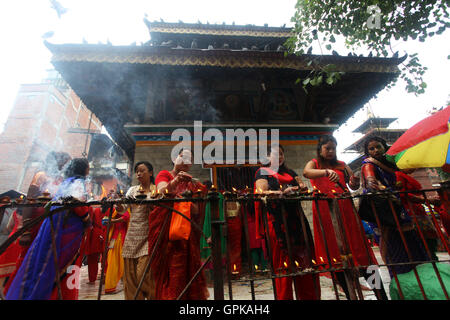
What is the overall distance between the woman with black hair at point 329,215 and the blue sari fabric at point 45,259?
2.71 meters

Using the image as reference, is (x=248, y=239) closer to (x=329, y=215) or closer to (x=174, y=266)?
(x=174, y=266)

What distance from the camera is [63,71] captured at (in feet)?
18.1

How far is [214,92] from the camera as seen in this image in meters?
6.98

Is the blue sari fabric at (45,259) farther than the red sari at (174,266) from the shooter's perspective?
No

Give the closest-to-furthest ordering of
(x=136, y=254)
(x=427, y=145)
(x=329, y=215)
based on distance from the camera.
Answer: (x=427, y=145), (x=136, y=254), (x=329, y=215)

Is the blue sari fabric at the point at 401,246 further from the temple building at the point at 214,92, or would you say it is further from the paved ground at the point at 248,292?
the temple building at the point at 214,92

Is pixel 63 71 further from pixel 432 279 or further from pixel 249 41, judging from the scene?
pixel 432 279

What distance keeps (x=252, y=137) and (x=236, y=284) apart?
157 inches

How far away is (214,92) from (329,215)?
5.38 metres

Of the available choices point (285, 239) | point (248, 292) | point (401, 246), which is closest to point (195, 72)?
point (285, 239)

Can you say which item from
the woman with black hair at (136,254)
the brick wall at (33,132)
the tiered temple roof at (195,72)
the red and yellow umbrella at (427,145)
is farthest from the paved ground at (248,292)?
the brick wall at (33,132)

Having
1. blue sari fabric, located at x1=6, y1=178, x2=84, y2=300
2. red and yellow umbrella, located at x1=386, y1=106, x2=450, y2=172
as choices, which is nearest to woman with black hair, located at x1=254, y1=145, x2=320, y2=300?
red and yellow umbrella, located at x1=386, y1=106, x2=450, y2=172

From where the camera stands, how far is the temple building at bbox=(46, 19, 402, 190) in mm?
5469

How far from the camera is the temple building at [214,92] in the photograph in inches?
215
